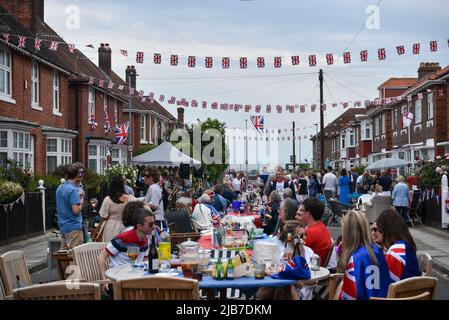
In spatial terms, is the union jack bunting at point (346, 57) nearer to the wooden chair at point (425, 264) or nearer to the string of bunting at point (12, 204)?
the string of bunting at point (12, 204)

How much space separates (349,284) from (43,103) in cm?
2104

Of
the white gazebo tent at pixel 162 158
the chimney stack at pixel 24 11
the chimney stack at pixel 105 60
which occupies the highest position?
the chimney stack at pixel 105 60

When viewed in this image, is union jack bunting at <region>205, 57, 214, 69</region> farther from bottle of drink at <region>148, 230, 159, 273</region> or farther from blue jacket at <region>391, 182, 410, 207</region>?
bottle of drink at <region>148, 230, 159, 273</region>

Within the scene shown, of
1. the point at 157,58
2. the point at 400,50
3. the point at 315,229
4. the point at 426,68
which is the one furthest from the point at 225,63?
the point at 426,68

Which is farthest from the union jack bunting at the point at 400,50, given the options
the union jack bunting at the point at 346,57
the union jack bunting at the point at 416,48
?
the union jack bunting at the point at 346,57

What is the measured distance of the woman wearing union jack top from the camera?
224 inches

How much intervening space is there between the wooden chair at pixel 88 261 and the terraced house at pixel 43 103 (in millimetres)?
12730

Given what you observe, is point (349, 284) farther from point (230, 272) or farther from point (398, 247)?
point (230, 272)

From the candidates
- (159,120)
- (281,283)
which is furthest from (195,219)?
(159,120)

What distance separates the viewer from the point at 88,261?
7152 mm

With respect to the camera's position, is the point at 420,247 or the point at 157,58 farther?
the point at 157,58

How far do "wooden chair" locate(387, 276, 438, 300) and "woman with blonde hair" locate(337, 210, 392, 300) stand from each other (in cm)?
49

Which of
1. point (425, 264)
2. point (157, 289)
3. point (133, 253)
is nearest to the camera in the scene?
point (157, 289)

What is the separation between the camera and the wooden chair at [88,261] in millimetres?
6910
